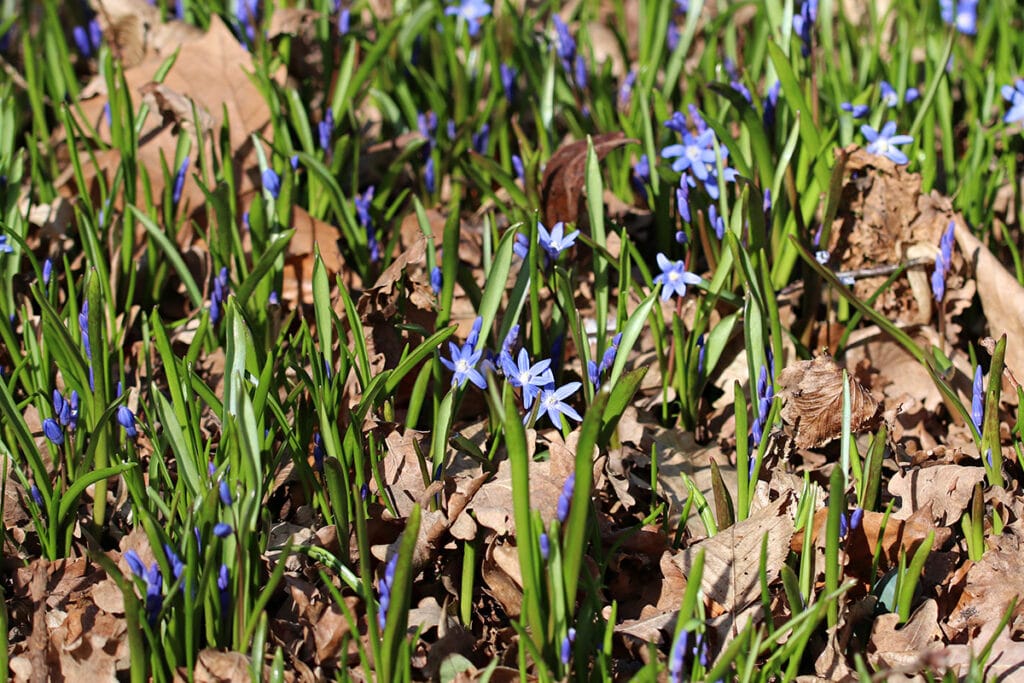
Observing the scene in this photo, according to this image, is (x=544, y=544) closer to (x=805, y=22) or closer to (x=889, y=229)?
(x=889, y=229)

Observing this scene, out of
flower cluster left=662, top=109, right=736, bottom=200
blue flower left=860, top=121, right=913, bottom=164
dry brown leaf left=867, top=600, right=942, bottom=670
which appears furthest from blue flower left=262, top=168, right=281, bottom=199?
dry brown leaf left=867, top=600, right=942, bottom=670

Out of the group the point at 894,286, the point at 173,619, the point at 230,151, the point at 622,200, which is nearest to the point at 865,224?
the point at 894,286

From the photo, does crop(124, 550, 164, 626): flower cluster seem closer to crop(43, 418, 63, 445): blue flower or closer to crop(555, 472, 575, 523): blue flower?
crop(43, 418, 63, 445): blue flower

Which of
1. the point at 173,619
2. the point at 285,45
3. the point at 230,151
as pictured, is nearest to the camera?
the point at 173,619

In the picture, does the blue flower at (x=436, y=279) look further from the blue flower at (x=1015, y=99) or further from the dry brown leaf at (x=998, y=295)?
the blue flower at (x=1015, y=99)

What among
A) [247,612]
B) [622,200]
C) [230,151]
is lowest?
[247,612]

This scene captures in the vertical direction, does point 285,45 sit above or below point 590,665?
above

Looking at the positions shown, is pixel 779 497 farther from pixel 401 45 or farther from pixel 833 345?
pixel 401 45

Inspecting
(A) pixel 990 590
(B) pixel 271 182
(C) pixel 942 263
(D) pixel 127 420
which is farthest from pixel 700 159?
(D) pixel 127 420
